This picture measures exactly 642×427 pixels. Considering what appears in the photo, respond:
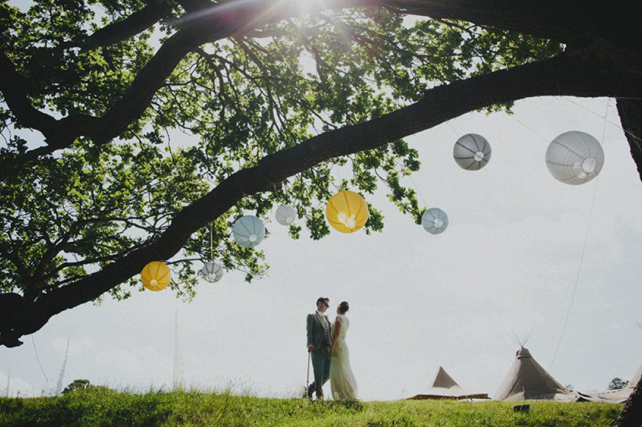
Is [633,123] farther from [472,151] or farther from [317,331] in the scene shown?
[317,331]

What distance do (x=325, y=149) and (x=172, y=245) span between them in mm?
2468

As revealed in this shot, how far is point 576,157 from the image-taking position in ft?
13.8

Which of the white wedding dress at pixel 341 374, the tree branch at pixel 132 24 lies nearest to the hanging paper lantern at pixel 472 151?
the white wedding dress at pixel 341 374

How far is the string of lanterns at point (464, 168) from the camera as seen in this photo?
4.20 meters

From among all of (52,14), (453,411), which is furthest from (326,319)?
(52,14)

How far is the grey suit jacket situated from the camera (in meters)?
7.50

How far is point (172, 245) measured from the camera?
16.4ft

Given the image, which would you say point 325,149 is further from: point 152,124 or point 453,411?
point 152,124

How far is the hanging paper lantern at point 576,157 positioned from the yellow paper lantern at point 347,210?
91.7 inches

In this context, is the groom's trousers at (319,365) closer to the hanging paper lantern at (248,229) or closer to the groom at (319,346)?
the groom at (319,346)

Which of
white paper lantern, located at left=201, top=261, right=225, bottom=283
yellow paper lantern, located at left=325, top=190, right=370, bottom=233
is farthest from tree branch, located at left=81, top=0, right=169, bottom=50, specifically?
yellow paper lantern, located at left=325, top=190, right=370, bottom=233

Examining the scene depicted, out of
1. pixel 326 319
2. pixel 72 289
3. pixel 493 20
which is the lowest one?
pixel 326 319

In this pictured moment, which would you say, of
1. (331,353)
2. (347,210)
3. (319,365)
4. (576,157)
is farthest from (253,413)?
(576,157)

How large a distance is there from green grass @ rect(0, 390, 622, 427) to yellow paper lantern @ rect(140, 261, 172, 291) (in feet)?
7.09
